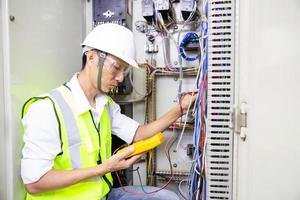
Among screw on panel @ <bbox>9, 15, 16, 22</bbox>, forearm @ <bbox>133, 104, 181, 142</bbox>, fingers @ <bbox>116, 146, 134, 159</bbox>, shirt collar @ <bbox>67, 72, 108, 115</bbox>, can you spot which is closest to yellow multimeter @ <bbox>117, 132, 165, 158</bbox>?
fingers @ <bbox>116, 146, 134, 159</bbox>

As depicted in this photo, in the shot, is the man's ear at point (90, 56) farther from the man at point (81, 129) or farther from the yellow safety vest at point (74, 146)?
the yellow safety vest at point (74, 146)

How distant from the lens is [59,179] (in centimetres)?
97

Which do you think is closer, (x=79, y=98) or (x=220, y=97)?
(x=220, y=97)

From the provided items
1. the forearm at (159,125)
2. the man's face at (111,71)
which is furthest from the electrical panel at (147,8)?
the forearm at (159,125)

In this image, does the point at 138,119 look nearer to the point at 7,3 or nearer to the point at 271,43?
the point at 7,3

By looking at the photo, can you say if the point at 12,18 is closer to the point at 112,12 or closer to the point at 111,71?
the point at 111,71

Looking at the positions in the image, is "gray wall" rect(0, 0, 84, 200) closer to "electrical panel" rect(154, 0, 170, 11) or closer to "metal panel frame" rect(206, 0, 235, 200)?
"electrical panel" rect(154, 0, 170, 11)

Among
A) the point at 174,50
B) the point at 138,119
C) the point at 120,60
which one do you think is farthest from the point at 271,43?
the point at 138,119

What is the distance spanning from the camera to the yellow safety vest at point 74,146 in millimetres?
1038

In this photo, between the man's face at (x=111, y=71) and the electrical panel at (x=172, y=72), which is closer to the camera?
the man's face at (x=111, y=71)

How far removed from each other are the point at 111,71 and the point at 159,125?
403 millimetres

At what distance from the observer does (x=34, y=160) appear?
944 mm

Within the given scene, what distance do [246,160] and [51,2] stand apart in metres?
1.16

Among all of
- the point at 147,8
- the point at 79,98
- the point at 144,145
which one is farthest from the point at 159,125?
the point at 147,8
